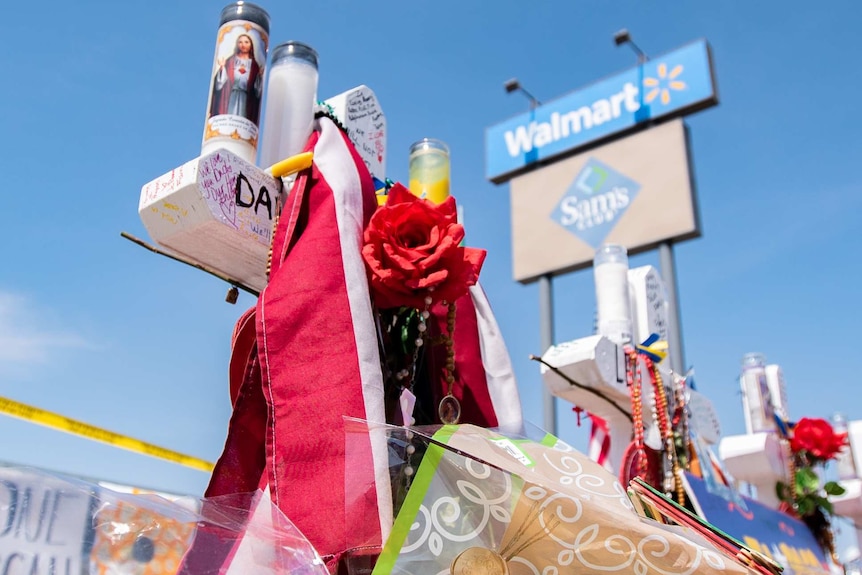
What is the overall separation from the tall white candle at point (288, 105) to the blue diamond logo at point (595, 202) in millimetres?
5867

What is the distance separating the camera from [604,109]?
7418 millimetres

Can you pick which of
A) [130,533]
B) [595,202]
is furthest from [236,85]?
[595,202]

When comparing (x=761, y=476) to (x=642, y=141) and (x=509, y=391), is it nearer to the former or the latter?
(x=509, y=391)

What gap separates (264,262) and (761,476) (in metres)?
2.46

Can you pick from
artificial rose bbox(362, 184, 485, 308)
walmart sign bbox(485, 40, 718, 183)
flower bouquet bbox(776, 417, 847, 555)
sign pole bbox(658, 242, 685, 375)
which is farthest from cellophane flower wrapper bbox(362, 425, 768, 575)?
walmart sign bbox(485, 40, 718, 183)

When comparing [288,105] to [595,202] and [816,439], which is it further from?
[595,202]

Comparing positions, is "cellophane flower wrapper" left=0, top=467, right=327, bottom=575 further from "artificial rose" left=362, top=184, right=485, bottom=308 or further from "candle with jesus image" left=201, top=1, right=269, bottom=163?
"candle with jesus image" left=201, top=1, right=269, bottom=163

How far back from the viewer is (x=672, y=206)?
259 inches

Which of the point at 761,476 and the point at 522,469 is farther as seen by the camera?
the point at 761,476

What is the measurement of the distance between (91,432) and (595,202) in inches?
209

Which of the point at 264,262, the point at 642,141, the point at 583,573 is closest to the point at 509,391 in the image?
the point at 264,262

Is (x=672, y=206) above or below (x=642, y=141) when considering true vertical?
below

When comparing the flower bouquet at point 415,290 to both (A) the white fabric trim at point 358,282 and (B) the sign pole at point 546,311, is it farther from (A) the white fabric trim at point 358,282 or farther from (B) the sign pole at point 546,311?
(B) the sign pole at point 546,311

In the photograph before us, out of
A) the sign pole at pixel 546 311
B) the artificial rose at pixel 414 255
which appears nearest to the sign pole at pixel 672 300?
the sign pole at pixel 546 311
